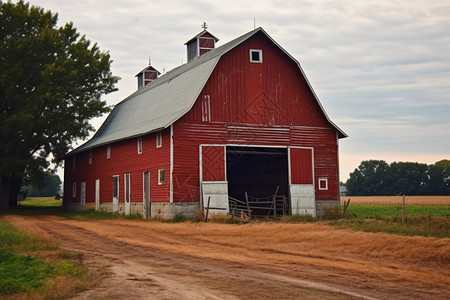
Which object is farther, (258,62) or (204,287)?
(258,62)

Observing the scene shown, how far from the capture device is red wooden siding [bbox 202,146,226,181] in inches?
1022

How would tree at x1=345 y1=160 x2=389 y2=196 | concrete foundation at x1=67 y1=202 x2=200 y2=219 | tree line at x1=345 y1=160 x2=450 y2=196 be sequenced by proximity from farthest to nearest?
tree at x1=345 y1=160 x2=389 y2=196, tree line at x1=345 y1=160 x2=450 y2=196, concrete foundation at x1=67 y1=202 x2=200 y2=219

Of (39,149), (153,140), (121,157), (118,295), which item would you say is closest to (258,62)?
(153,140)

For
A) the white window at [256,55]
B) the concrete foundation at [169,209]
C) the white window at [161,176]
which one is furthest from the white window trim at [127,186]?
the white window at [256,55]

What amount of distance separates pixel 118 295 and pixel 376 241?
852cm

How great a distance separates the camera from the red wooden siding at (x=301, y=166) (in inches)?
1089

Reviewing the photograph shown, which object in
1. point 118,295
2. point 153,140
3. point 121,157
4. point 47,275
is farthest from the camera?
point 121,157

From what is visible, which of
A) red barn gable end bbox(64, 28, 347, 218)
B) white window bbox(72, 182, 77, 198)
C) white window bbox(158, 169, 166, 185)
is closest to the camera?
red barn gable end bbox(64, 28, 347, 218)

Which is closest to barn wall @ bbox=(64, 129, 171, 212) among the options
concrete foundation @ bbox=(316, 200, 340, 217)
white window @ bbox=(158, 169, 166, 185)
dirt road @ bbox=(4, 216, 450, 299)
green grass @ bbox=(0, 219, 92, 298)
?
white window @ bbox=(158, 169, 166, 185)

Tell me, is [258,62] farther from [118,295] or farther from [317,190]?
[118,295]

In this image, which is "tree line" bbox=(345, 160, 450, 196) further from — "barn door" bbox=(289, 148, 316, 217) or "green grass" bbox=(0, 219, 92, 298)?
"green grass" bbox=(0, 219, 92, 298)

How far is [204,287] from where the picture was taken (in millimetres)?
8781

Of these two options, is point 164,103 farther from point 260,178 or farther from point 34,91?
point 34,91

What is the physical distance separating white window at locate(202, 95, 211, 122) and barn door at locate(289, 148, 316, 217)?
181 inches
